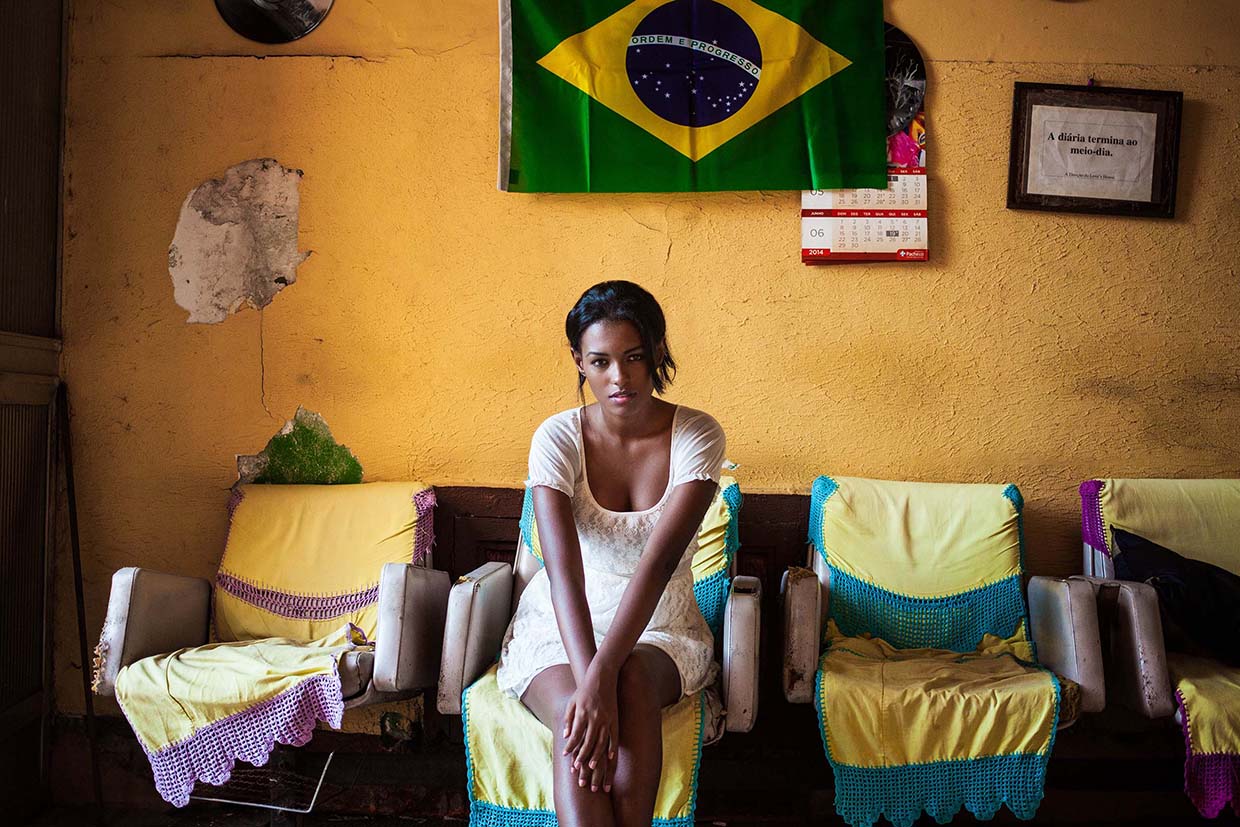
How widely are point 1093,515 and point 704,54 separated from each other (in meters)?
1.98

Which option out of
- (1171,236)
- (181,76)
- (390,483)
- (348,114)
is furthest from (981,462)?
(181,76)

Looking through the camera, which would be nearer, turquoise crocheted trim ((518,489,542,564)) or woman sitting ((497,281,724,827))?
woman sitting ((497,281,724,827))

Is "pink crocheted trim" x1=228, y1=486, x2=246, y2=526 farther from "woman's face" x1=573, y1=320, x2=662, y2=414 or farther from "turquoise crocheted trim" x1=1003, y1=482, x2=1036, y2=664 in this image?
"turquoise crocheted trim" x1=1003, y1=482, x2=1036, y2=664

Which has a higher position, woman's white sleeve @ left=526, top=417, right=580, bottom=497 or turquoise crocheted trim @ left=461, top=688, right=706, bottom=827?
woman's white sleeve @ left=526, top=417, right=580, bottom=497

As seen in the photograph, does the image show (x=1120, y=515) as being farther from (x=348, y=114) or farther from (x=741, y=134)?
(x=348, y=114)

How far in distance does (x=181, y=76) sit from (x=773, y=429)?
2426 millimetres

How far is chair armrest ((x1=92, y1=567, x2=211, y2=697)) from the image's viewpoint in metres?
2.34

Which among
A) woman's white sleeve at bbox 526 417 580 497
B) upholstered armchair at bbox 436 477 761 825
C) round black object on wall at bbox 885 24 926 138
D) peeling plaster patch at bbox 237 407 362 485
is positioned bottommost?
upholstered armchair at bbox 436 477 761 825

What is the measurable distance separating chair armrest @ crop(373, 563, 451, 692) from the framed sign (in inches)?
90.8

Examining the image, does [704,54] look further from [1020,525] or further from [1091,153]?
[1020,525]

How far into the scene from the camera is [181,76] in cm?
314

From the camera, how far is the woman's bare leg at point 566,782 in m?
1.70

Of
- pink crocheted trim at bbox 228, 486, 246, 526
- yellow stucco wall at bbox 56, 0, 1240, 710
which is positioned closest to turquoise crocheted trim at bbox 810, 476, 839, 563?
yellow stucco wall at bbox 56, 0, 1240, 710

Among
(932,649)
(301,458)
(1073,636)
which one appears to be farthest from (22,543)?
(1073,636)
